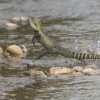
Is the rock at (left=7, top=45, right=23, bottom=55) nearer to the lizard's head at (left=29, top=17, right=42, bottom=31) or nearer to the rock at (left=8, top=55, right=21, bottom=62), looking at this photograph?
the rock at (left=8, top=55, right=21, bottom=62)

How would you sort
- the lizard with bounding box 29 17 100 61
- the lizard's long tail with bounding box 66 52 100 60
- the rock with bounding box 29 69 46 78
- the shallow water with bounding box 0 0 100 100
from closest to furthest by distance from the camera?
1. the shallow water with bounding box 0 0 100 100
2. the rock with bounding box 29 69 46 78
3. the lizard's long tail with bounding box 66 52 100 60
4. the lizard with bounding box 29 17 100 61

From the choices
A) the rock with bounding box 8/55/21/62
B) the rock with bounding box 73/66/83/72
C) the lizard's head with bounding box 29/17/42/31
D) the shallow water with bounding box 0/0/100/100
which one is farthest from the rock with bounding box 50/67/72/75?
the rock with bounding box 8/55/21/62

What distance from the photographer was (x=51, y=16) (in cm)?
1617

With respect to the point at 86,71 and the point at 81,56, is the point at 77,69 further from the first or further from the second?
the point at 81,56

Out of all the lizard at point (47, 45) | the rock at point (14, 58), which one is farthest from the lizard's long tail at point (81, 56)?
the rock at point (14, 58)

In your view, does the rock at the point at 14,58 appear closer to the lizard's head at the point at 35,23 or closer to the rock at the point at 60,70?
the lizard's head at the point at 35,23

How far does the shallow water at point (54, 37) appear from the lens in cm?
734

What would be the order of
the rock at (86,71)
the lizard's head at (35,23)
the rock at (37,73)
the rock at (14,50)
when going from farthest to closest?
the rock at (14,50) → the lizard's head at (35,23) → the rock at (86,71) → the rock at (37,73)

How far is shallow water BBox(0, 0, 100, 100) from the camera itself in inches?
289

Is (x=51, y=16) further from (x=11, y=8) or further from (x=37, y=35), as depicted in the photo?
(x=37, y=35)

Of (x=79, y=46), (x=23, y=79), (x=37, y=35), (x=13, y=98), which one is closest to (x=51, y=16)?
(x=79, y=46)

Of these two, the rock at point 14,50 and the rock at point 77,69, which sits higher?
the rock at point 77,69

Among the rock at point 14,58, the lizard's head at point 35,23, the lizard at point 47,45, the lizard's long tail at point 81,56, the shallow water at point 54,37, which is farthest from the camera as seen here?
the rock at point 14,58

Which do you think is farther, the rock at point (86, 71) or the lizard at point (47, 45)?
the lizard at point (47, 45)
